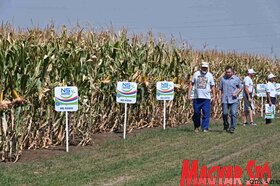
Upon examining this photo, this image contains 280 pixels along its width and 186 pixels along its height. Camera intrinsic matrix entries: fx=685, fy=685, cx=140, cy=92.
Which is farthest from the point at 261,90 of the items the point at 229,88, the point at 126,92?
the point at 126,92

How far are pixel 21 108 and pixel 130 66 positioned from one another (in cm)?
→ 658

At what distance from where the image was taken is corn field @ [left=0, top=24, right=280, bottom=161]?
13898mm

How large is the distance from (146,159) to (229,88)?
250 inches

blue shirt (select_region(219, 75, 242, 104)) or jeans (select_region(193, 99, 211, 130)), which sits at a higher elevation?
blue shirt (select_region(219, 75, 242, 104))

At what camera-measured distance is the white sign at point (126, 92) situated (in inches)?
703

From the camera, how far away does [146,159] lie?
1359cm

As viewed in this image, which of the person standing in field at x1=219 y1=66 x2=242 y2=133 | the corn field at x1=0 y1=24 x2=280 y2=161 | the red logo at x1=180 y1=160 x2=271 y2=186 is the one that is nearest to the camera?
the red logo at x1=180 y1=160 x2=271 y2=186

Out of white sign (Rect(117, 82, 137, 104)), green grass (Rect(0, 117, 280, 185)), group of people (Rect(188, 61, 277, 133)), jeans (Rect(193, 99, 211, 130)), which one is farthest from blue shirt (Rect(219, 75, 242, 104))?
white sign (Rect(117, 82, 137, 104))

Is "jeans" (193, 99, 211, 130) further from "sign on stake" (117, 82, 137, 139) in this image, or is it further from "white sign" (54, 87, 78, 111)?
"white sign" (54, 87, 78, 111)

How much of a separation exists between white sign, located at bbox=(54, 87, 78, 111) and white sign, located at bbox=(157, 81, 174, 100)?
230 inches

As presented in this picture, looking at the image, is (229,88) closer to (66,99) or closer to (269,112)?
(269,112)

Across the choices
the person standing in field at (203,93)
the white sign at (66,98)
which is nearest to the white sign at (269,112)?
the person standing in field at (203,93)

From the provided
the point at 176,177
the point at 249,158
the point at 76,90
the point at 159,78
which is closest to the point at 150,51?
the point at 159,78

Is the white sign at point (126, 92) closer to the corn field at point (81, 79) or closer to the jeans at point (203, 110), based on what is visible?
the corn field at point (81, 79)
